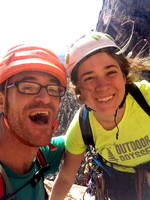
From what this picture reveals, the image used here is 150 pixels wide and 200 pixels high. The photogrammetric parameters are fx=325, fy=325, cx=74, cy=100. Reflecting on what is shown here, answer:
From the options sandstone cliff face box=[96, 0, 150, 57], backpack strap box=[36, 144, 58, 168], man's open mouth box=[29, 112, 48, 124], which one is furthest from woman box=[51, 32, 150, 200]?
sandstone cliff face box=[96, 0, 150, 57]

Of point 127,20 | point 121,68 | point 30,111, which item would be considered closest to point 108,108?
point 121,68

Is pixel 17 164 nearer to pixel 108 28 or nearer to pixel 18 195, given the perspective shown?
pixel 18 195

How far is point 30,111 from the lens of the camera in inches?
115

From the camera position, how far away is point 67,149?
4090mm

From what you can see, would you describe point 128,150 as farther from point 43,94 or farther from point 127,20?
point 127,20

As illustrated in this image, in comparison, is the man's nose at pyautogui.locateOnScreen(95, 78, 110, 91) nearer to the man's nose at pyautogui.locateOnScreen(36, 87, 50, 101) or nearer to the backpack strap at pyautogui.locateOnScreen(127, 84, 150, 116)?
the backpack strap at pyautogui.locateOnScreen(127, 84, 150, 116)

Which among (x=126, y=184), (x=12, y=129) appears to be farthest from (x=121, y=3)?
(x=12, y=129)

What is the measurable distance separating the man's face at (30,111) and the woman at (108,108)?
2.51 ft

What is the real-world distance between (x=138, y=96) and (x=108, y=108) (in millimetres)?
440

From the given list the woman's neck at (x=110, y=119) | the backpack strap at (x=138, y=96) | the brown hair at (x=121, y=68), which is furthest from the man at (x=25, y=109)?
the backpack strap at (x=138, y=96)

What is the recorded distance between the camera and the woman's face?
3.59 m

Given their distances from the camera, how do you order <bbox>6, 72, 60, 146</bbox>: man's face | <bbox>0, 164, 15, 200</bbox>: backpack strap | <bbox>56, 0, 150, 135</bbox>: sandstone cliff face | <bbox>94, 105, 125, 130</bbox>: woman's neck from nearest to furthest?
<bbox>0, 164, 15, 200</bbox>: backpack strap
<bbox>6, 72, 60, 146</bbox>: man's face
<bbox>94, 105, 125, 130</bbox>: woman's neck
<bbox>56, 0, 150, 135</bbox>: sandstone cliff face

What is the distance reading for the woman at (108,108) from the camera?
3.64 meters

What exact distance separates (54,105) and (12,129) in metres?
0.45
